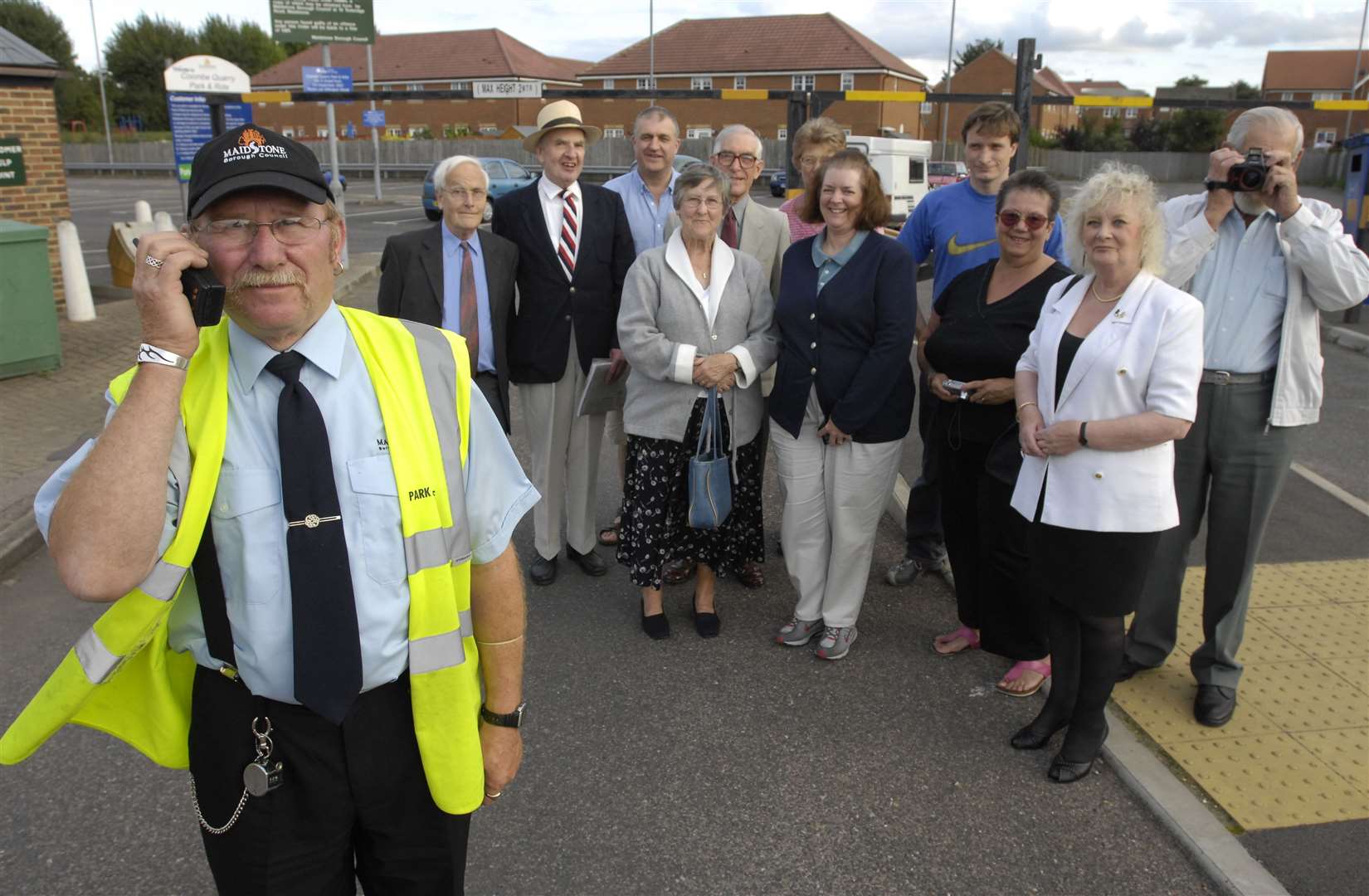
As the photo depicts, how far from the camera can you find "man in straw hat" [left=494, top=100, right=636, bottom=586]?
4.86m

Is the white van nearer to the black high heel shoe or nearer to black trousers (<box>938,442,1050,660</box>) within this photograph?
black trousers (<box>938,442,1050,660</box>)

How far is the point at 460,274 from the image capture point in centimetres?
462

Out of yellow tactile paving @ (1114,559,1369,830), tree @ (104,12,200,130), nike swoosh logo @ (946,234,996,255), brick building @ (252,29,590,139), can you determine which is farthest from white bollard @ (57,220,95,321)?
tree @ (104,12,200,130)

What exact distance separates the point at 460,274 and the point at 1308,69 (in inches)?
3433

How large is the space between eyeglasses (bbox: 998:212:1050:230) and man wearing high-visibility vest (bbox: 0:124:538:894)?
2554 millimetres

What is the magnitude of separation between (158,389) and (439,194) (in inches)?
127

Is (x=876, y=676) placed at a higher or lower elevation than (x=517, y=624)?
lower

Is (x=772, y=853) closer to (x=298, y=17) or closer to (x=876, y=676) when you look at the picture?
(x=876, y=676)

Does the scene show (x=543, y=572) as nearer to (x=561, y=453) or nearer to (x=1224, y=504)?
(x=561, y=453)

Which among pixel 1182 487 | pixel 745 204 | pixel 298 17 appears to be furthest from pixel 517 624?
pixel 298 17

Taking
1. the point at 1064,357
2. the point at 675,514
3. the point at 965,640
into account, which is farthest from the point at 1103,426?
the point at 675,514

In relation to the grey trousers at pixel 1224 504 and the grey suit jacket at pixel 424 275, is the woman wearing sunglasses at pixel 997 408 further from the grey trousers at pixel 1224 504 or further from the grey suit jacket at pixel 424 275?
the grey suit jacket at pixel 424 275

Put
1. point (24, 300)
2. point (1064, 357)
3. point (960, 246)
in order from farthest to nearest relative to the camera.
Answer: point (24, 300), point (960, 246), point (1064, 357)

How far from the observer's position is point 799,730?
12.2 ft
